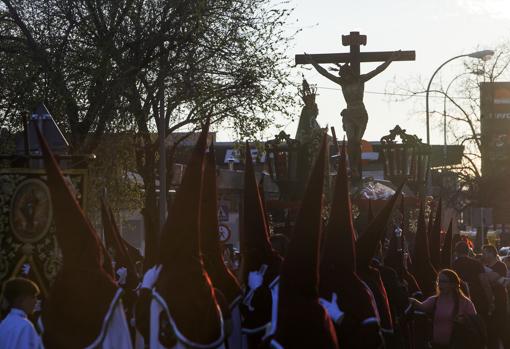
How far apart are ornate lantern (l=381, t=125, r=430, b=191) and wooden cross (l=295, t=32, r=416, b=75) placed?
1.68 meters

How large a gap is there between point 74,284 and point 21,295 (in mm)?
663

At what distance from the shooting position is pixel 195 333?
743 centimetres

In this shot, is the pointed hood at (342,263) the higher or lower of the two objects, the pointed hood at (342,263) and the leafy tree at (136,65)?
the lower

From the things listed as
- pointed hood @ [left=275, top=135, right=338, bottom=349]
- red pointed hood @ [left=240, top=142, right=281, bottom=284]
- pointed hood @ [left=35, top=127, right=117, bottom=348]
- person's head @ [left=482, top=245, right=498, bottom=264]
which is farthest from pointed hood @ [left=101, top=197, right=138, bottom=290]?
person's head @ [left=482, top=245, right=498, bottom=264]

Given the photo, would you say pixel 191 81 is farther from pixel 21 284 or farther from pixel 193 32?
pixel 21 284

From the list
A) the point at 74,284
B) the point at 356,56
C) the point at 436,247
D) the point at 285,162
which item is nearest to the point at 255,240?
the point at 74,284

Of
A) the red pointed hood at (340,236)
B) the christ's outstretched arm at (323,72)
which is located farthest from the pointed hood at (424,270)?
the christ's outstretched arm at (323,72)

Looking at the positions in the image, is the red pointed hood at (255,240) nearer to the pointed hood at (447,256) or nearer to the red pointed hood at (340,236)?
the red pointed hood at (340,236)

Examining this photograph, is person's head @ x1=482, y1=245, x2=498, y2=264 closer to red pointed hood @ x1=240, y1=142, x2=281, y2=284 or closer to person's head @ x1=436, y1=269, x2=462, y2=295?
person's head @ x1=436, y1=269, x2=462, y2=295

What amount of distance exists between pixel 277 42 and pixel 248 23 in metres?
0.85

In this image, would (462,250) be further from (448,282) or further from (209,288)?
(209,288)

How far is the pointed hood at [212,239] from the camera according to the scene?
8930 mm

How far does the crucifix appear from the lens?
1878 cm

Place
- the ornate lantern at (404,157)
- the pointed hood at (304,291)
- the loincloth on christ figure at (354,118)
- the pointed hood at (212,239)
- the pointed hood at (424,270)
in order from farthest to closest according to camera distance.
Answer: the loincloth on christ figure at (354,118) → the ornate lantern at (404,157) → the pointed hood at (424,270) → the pointed hood at (212,239) → the pointed hood at (304,291)
